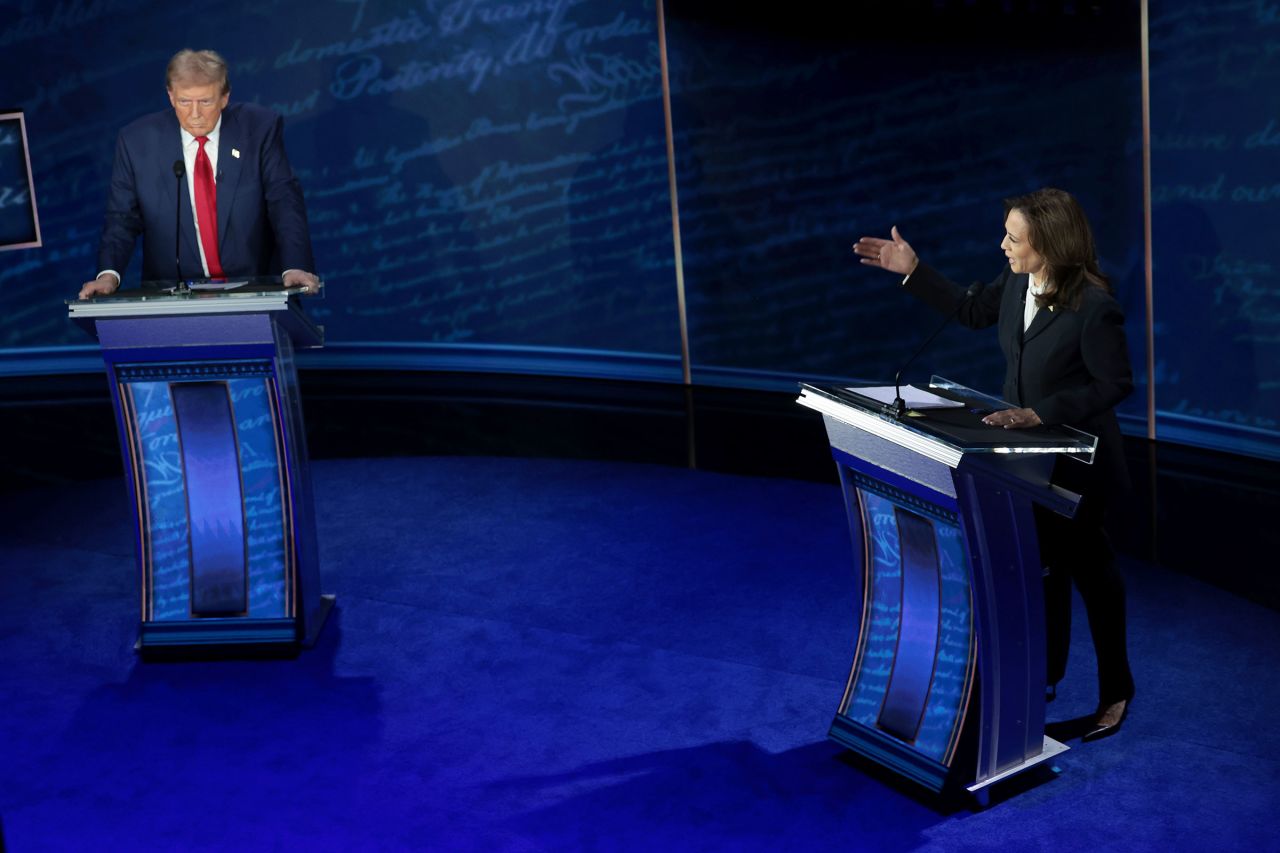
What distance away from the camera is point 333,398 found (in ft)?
23.5

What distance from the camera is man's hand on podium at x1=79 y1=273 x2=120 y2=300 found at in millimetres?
3712

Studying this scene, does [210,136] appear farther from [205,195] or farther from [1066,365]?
[1066,365]

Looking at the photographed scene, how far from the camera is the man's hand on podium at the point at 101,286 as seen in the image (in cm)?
371

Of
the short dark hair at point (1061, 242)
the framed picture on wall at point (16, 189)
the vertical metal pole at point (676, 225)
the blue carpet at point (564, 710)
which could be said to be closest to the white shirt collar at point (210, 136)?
the blue carpet at point (564, 710)

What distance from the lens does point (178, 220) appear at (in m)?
3.94

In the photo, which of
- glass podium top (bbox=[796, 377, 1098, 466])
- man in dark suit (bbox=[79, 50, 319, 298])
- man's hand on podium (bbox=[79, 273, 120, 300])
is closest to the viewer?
glass podium top (bbox=[796, 377, 1098, 466])

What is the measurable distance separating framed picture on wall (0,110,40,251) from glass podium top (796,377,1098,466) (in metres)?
5.60

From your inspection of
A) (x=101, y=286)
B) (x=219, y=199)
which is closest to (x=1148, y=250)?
(x=219, y=199)

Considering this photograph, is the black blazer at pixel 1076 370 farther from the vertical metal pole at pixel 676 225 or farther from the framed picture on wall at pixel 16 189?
the framed picture on wall at pixel 16 189

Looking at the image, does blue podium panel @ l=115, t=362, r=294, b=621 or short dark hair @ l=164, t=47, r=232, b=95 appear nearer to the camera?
blue podium panel @ l=115, t=362, r=294, b=621

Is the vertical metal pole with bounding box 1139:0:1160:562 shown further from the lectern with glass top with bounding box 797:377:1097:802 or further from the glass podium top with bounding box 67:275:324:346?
the glass podium top with bounding box 67:275:324:346

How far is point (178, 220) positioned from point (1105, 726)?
271 centimetres

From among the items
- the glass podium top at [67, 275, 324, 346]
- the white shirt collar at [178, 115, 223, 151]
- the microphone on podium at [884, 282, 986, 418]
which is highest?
→ the white shirt collar at [178, 115, 223, 151]

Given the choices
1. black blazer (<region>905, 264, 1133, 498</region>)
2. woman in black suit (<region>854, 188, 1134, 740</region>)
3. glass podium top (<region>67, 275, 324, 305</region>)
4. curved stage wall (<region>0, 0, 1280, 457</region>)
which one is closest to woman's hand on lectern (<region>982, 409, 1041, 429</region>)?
woman in black suit (<region>854, 188, 1134, 740</region>)
